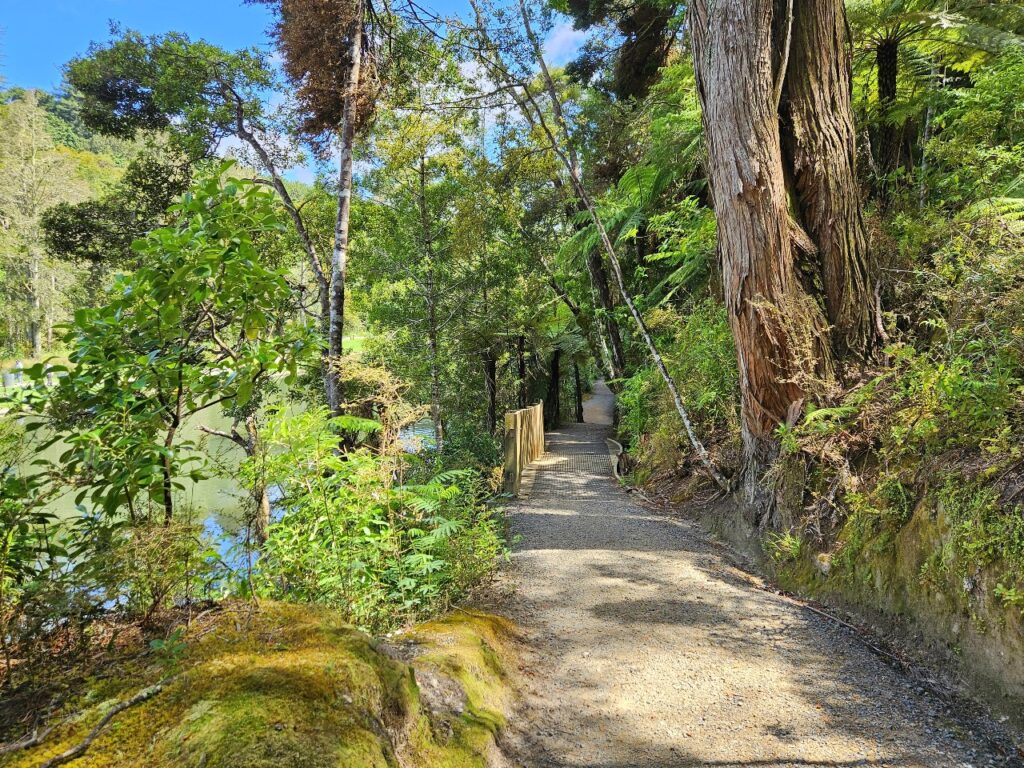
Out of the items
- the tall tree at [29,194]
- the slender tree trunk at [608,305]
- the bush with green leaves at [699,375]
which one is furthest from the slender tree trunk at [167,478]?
the tall tree at [29,194]

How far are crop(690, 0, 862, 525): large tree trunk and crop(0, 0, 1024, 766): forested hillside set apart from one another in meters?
0.03

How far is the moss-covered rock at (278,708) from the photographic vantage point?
3.54ft

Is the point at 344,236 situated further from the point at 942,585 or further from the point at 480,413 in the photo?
the point at 480,413

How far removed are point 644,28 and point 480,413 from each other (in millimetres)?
12104

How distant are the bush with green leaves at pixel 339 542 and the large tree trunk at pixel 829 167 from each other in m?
3.99

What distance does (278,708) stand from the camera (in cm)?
124

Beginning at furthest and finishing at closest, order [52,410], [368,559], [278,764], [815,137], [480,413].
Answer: [480,413] → [815,137] → [368,559] → [52,410] → [278,764]

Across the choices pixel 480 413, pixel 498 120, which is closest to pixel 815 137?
pixel 498 120

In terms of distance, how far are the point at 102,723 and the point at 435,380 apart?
382 inches

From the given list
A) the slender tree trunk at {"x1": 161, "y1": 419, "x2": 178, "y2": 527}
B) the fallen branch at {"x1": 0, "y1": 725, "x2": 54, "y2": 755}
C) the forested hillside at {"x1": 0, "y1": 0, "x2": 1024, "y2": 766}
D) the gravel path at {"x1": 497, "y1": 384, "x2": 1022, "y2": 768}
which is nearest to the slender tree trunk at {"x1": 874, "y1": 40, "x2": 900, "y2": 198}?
the forested hillside at {"x1": 0, "y1": 0, "x2": 1024, "y2": 766}

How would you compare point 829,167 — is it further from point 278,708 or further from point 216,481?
point 216,481

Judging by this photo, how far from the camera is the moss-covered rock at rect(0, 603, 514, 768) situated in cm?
108

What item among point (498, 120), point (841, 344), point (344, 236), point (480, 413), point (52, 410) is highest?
point (498, 120)

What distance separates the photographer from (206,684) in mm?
1286
